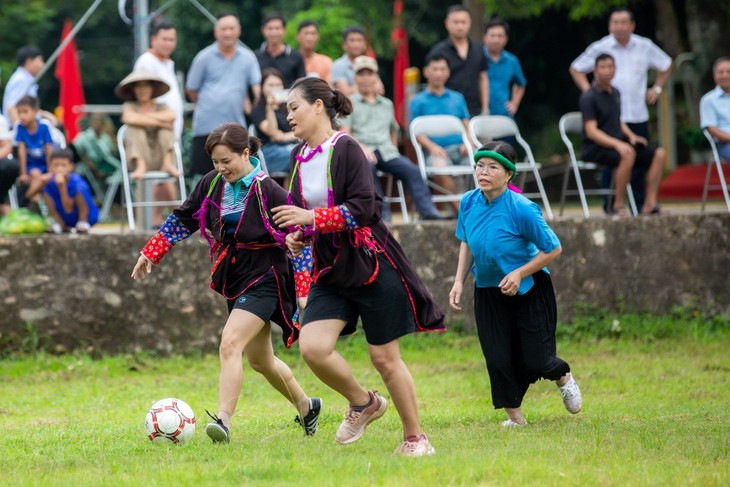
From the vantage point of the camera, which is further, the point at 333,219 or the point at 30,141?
the point at 30,141

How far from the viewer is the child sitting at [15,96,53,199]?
11883 mm

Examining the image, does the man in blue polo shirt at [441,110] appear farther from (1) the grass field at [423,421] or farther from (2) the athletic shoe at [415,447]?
(2) the athletic shoe at [415,447]

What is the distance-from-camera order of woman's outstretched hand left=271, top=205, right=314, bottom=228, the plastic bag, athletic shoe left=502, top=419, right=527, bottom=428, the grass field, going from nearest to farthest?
the grass field
woman's outstretched hand left=271, top=205, right=314, bottom=228
athletic shoe left=502, top=419, right=527, bottom=428
the plastic bag

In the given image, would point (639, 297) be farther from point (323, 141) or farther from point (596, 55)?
point (323, 141)

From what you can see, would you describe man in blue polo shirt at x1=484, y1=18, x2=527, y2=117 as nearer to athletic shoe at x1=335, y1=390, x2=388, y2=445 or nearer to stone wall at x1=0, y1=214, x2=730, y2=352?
stone wall at x1=0, y1=214, x2=730, y2=352

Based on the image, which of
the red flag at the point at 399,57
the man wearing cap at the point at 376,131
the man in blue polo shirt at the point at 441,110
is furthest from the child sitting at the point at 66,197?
the red flag at the point at 399,57

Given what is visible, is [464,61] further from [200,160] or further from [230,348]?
[230,348]

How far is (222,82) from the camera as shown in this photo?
12195 mm

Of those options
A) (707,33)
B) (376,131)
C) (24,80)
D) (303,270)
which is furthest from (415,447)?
(707,33)

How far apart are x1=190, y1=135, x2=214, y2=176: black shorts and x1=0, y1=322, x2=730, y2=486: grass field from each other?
184 centimetres

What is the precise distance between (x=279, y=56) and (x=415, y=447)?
7.13 m

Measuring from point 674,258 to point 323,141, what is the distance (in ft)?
22.5

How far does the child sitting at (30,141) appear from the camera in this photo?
39.0 ft

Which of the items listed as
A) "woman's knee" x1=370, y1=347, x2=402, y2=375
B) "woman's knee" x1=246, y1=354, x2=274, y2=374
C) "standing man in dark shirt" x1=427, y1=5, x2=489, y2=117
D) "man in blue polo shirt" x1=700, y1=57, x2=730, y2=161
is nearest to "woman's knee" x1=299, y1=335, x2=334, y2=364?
"woman's knee" x1=370, y1=347, x2=402, y2=375
